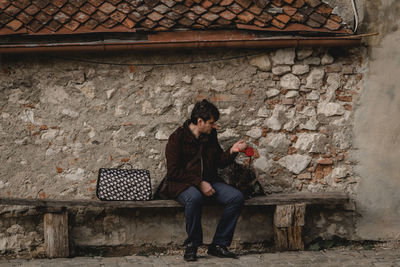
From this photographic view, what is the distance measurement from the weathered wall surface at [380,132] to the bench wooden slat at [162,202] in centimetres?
40

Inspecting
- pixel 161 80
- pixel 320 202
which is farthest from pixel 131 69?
pixel 320 202

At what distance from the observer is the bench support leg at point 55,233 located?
5301 millimetres

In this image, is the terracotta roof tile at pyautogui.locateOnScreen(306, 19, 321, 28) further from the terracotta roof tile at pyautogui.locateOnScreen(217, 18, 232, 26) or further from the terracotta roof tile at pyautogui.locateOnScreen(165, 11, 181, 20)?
the terracotta roof tile at pyautogui.locateOnScreen(165, 11, 181, 20)

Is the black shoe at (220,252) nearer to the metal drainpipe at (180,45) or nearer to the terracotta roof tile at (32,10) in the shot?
the metal drainpipe at (180,45)

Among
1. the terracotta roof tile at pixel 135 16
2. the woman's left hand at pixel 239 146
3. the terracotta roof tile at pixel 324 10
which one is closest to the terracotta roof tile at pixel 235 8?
the terracotta roof tile at pixel 324 10

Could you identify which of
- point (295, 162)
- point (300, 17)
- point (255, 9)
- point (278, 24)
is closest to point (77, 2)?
point (255, 9)

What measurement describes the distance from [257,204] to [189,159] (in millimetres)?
805

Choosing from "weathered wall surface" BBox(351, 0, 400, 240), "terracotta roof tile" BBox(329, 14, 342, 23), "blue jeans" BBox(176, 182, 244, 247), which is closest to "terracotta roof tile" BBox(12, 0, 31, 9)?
"blue jeans" BBox(176, 182, 244, 247)

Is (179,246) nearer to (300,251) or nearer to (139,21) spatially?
(300,251)

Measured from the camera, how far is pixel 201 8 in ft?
18.4

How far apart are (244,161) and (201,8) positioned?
1.62 meters

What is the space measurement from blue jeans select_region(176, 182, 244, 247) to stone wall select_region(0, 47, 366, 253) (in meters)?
0.56

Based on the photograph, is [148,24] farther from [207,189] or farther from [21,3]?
[207,189]

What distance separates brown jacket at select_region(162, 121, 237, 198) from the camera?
517 cm
